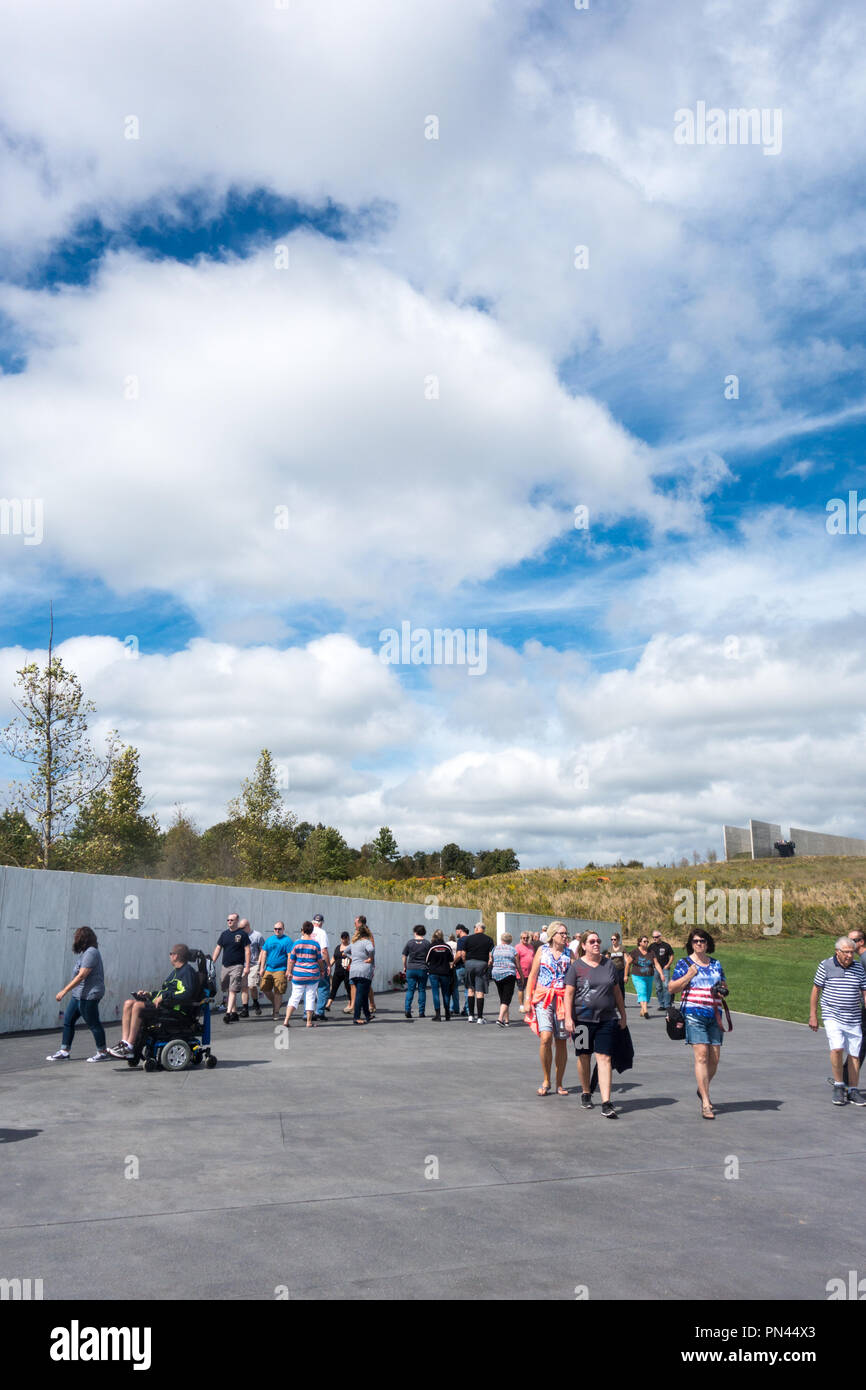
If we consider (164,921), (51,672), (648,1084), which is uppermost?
(51,672)

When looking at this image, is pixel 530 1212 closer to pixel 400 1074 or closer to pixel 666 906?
pixel 400 1074

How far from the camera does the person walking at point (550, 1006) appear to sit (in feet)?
38.6

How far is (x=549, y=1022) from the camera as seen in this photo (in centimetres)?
1182

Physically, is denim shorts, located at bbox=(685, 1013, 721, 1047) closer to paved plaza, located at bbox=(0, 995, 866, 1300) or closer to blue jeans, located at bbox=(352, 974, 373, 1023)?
paved plaza, located at bbox=(0, 995, 866, 1300)

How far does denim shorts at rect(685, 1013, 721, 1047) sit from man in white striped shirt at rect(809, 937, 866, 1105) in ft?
5.87

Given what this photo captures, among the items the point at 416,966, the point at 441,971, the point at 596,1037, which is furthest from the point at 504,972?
the point at 596,1037

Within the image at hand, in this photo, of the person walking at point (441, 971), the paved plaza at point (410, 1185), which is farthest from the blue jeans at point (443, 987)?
the paved plaza at point (410, 1185)

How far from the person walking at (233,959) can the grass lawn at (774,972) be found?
43.6 ft

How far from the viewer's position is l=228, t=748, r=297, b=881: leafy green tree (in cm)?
5034

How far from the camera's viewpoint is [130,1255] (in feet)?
18.8

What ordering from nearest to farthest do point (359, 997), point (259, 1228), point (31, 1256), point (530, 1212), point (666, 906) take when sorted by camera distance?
point (31, 1256), point (259, 1228), point (530, 1212), point (359, 997), point (666, 906)

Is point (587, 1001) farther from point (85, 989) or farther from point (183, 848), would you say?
point (183, 848)
